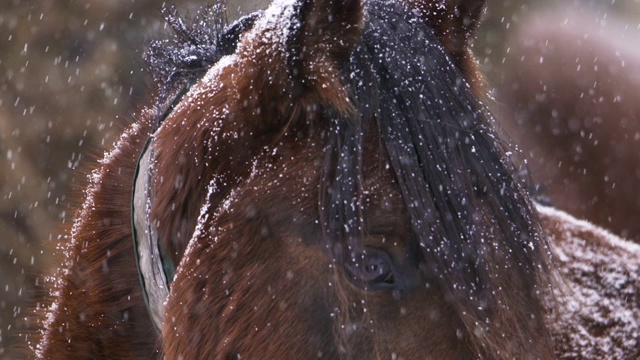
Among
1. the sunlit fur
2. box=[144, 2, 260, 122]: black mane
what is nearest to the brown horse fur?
box=[144, 2, 260, 122]: black mane

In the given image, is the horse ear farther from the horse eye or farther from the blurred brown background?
the blurred brown background

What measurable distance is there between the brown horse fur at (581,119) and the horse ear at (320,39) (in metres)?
2.06

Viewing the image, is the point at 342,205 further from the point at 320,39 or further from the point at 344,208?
the point at 320,39

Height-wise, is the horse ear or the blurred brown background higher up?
the horse ear

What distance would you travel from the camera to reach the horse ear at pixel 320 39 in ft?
4.49

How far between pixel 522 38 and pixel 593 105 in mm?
688

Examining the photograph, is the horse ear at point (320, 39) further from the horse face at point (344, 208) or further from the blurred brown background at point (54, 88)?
the blurred brown background at point (54, 88)

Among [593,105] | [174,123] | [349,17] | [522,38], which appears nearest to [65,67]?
[522,38]

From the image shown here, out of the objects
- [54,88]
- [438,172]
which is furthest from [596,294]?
[54,88]

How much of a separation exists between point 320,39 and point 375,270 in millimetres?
447

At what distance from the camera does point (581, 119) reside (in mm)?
3570

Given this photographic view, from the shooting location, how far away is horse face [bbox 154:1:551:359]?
134 centimetres

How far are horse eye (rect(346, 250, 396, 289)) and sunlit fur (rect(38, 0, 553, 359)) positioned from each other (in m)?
0.01

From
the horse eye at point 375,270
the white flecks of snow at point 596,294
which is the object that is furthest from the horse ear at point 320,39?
the white flecks of snow at point 596,294
